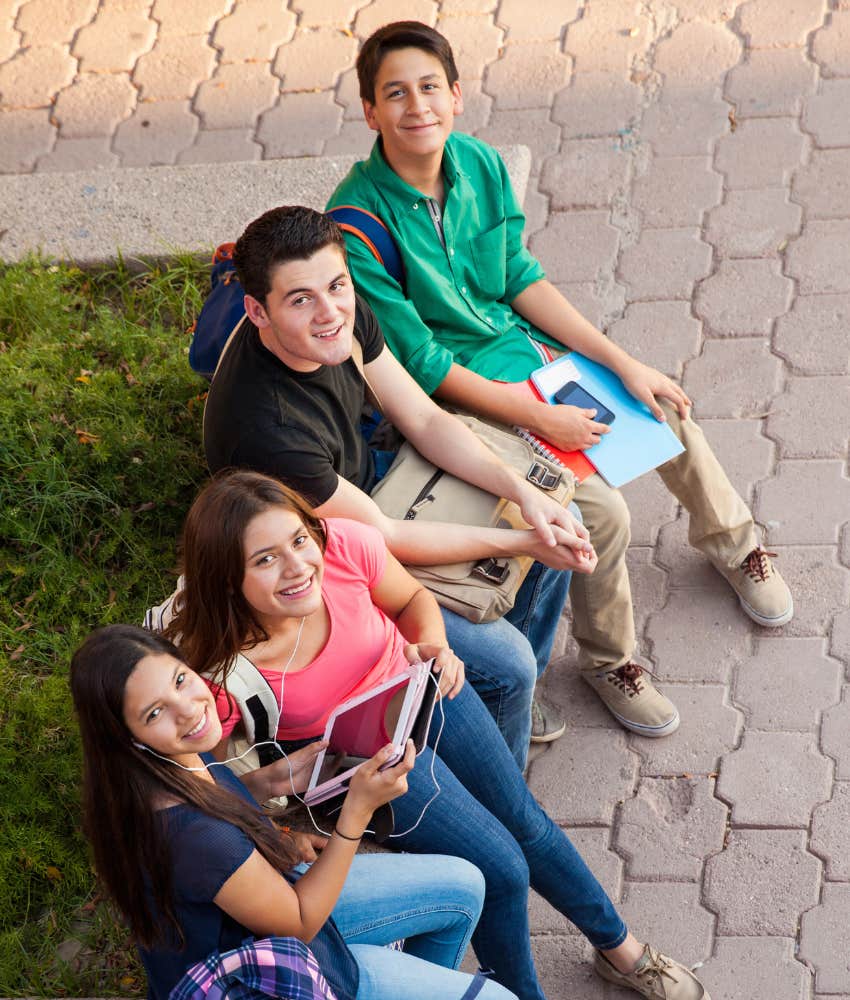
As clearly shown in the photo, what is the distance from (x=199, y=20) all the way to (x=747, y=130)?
2.80m

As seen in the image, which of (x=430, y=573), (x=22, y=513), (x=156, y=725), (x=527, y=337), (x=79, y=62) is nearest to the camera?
(x=156, y=725)

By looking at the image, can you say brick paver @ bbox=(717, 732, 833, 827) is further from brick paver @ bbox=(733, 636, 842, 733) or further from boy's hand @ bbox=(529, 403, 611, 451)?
boy's hand @ bbox=(529, 403, 611, 451)

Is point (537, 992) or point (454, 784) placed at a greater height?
point (454, 784)

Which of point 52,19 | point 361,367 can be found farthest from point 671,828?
point 52,19

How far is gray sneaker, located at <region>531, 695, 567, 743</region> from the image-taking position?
3727mm

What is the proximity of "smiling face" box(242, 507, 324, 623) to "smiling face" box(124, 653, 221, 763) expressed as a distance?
32cm

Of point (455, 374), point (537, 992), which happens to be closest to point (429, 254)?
point (455, 374)

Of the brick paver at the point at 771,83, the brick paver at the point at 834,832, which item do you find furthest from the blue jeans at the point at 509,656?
the brick paver at the point at 771,83

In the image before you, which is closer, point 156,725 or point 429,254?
point 156,725

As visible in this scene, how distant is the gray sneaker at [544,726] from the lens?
12.2ft

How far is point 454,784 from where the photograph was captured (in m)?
2.99

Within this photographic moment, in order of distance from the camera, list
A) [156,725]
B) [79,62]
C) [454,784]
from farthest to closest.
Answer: [79,62] < [454,784] < [156,725]

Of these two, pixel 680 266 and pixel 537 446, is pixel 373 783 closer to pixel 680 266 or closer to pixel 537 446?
pixel 537 446

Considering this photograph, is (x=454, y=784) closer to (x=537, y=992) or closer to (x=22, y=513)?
(x=537, y=992)
